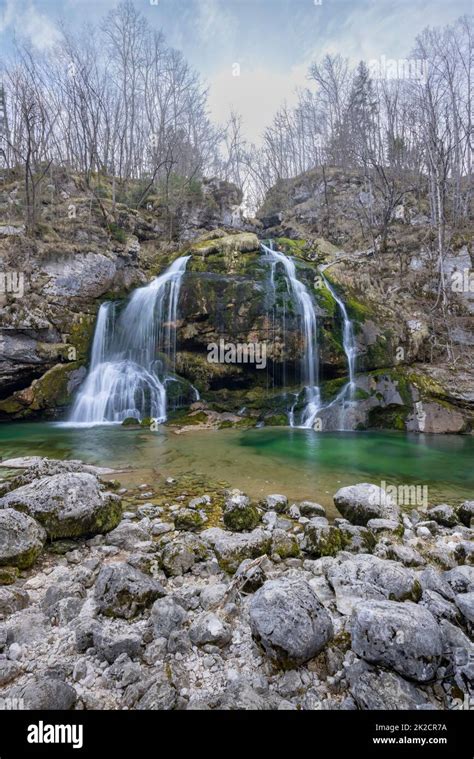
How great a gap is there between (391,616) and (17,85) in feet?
83.1

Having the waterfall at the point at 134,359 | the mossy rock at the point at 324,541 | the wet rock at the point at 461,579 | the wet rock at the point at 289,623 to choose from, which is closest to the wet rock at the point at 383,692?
the wet rock at the point at 289,623

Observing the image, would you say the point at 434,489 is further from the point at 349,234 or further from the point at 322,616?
the point at 349,234

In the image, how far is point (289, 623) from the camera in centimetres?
A: 189

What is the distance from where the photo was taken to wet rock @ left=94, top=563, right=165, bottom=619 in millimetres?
2170

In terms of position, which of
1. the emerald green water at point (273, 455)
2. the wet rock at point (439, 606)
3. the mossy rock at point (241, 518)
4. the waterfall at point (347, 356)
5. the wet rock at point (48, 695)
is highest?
the waterfall at point (347, 356)

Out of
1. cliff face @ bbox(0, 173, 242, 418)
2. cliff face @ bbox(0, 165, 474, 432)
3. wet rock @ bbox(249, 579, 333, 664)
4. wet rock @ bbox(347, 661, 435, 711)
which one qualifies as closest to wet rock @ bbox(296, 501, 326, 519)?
wet rock @ bbox(249, 579, 333, 664)

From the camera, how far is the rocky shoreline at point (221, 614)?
1.65 m

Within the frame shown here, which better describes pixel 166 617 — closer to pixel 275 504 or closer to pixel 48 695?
pixel 48 695

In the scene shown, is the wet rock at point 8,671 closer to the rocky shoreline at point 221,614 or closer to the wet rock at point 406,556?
the rocky shoreline at point 221,614

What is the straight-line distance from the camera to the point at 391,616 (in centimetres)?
184

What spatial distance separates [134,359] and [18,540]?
10.7m

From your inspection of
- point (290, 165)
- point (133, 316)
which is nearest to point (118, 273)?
point (133, 316)

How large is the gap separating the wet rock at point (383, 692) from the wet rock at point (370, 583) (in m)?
0.50

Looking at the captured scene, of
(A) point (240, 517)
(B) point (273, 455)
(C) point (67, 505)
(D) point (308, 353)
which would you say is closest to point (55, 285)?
(D) point (308, 353)
